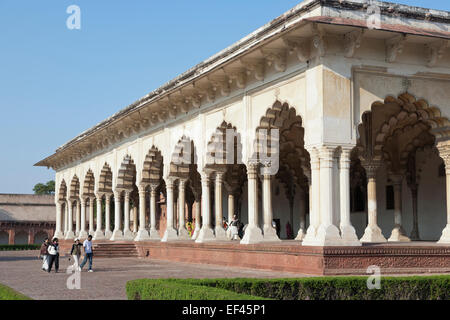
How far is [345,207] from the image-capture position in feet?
40.4

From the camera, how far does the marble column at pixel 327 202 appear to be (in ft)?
39.5

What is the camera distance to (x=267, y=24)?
47.7 ft

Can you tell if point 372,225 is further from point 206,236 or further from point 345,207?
point 206,236

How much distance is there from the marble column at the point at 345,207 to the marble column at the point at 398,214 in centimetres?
566

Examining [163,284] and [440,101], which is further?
[440,101]

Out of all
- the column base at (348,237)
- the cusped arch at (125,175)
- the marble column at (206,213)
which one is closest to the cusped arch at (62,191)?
the cusped arch at (125,175)

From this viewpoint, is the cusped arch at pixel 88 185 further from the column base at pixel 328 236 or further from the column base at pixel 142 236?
the column base at pixel 328 236

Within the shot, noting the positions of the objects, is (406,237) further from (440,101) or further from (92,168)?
(92,168)

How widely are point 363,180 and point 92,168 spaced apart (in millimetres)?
12693

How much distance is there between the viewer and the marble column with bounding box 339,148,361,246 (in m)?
12.1

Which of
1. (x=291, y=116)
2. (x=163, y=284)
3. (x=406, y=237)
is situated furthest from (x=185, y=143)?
(x=163, y=284)

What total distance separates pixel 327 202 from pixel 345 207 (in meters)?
0.39

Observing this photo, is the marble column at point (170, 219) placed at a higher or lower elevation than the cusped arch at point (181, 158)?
lower
